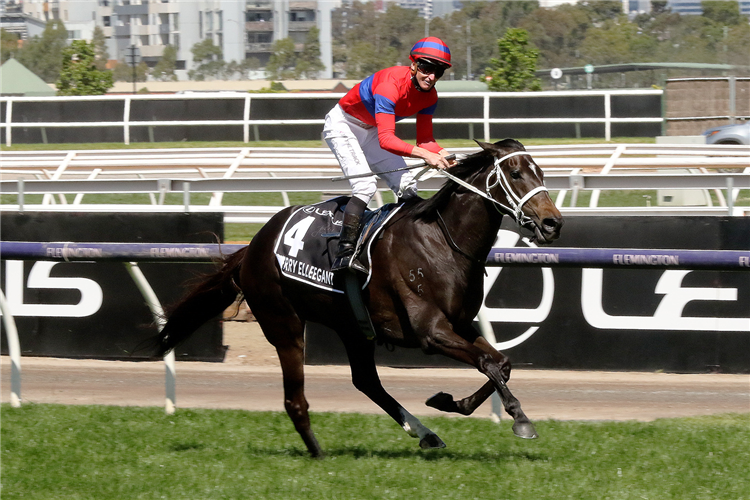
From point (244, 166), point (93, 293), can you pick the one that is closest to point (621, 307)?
point (93, 293)

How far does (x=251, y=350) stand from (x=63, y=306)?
1.56m

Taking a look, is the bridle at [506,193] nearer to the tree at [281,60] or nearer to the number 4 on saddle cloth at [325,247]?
the number 4 on saddle cloth at [325,247]

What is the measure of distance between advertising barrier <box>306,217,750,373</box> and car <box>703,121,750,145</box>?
12.1 meters

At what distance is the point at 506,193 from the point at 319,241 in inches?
→ 43.8

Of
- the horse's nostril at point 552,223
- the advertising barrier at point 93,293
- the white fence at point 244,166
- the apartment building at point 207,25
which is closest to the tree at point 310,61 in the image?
the apartment building at point 207,25

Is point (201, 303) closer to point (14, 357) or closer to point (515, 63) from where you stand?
point (14, 357)

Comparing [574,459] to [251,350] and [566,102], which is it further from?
[566,102]

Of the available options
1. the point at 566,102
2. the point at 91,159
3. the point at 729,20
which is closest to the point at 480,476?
the point at 91,159

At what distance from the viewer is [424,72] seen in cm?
480

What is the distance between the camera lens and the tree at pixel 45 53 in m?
83.6

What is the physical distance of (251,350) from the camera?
8.03 meters

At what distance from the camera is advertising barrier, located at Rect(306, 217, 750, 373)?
706 cm

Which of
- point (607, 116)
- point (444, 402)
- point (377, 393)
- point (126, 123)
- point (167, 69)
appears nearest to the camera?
point (444, 402)

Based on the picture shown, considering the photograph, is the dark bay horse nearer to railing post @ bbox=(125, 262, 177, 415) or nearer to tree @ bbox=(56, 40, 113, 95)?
railing post @ bbox=(125, 262, 177, 415)
